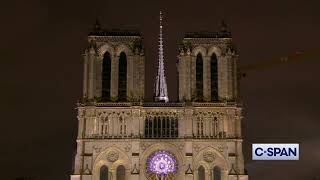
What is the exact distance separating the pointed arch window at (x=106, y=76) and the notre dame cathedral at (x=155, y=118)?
0.12 m

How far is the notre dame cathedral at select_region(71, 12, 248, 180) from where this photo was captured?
87062mm

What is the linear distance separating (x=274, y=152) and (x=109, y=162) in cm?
2003

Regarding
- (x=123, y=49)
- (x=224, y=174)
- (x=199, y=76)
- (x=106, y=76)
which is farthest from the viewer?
(x=199, y=76)

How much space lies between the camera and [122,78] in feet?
294

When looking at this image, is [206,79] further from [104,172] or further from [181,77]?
[104,172]

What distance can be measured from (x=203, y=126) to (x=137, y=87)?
9.25 m

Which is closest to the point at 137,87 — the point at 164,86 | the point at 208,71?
the point at 208,71

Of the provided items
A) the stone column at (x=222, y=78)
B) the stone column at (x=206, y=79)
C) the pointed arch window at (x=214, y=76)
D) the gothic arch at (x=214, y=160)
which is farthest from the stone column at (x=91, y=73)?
the stone column at (x=222, y=78)

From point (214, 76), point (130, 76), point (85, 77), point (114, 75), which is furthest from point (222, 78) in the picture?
point (85, 77)

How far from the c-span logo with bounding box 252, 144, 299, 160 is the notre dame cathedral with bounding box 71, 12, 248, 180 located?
2977 millimetres

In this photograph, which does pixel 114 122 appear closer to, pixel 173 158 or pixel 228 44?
pixel 173 158

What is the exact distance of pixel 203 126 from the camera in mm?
88312

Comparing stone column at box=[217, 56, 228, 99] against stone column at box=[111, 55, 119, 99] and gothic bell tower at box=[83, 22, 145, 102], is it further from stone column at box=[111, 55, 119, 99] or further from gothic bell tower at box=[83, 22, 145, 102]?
stone column at box=[111, 55, 119, 99]

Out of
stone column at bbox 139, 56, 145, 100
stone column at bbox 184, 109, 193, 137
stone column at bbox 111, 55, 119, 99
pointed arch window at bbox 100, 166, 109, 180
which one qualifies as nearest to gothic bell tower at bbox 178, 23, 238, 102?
stone column at bbox 184, 109, 193, 137
